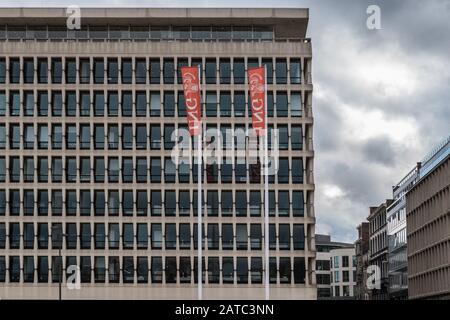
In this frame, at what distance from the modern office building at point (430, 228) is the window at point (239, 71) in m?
25.5

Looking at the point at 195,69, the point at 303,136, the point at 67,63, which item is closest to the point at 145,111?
the point at 67,63

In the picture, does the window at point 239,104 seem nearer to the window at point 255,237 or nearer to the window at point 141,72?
the window at point 141,72

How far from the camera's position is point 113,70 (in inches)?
3775

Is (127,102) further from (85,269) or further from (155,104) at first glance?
(85,269)

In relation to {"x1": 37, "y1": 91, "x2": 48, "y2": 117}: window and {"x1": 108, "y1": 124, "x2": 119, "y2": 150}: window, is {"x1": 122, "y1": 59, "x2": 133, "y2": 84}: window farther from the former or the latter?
{"x1": 37, "y1": 91, "x2": 48, "y2": 117}: window

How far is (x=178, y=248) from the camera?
92.0 m

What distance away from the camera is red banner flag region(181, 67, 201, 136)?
210 feet

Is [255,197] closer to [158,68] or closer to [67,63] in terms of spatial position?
[158,68]

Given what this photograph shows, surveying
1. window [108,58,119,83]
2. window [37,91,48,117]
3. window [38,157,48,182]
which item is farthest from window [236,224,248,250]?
window [37,91,48,117]

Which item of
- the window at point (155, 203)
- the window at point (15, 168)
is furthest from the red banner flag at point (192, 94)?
the window at point (15, 168)

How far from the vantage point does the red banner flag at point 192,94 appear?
6406 centimetres

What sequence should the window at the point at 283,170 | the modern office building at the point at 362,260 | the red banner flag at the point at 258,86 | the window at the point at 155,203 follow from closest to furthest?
the red banner flag at the point at 258,86
the window at the point at 155,203
the window at the point at 283,170
the modern office building at the point at 362,260

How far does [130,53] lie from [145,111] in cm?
686

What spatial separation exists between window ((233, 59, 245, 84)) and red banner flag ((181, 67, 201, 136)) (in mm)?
30685
